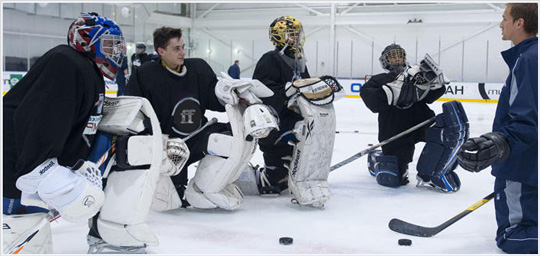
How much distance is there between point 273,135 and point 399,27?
1564 cm

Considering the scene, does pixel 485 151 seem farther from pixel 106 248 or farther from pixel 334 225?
pixel 106 248

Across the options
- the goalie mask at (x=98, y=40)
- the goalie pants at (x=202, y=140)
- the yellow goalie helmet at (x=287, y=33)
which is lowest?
the goalie pants at (x=202, y=140)

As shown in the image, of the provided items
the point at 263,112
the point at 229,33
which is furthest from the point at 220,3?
the point at 263,112

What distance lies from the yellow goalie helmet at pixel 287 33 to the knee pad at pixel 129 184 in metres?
1.52

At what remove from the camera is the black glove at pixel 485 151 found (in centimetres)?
228

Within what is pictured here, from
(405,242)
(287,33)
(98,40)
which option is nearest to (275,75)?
(287,33)

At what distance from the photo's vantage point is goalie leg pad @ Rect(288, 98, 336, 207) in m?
3.52

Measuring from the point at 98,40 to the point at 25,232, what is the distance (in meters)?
0.75

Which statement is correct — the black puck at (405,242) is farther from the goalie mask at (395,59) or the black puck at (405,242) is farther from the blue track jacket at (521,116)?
the goalie mask at (395,59)

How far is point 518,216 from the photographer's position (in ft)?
8.18

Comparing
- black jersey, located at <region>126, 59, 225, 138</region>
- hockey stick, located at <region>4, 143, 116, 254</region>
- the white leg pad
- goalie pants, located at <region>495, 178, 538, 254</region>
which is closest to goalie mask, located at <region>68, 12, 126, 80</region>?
hockey stick, located at <region>4, 143, 116, 254</region>

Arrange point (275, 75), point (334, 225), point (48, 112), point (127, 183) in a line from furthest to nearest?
point (275, 75) < point (334, 225) < point (127, 183) < point (48, 112)

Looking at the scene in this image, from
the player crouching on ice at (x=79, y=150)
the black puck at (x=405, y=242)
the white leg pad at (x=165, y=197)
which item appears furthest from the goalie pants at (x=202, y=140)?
the black puck at (x=405, y=242)

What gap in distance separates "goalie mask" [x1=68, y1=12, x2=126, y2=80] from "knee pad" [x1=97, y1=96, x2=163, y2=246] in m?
0.21
